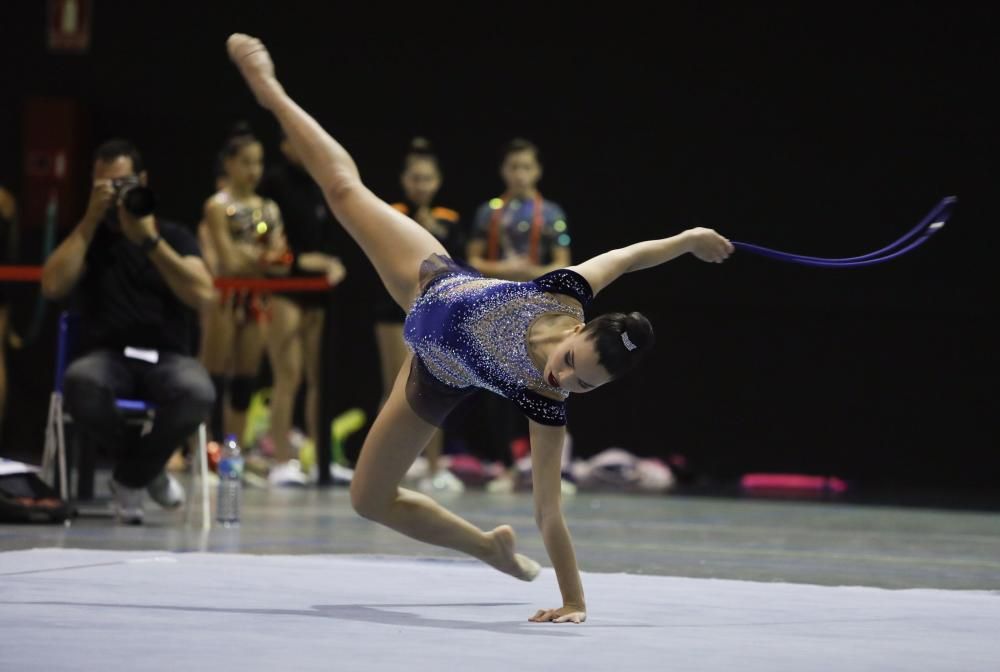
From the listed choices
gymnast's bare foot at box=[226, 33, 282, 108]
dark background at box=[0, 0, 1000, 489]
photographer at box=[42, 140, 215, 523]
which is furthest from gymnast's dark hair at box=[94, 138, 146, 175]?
dark background at box=[0, 0, 1000, 489]

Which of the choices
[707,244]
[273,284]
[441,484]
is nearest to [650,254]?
[707,244]

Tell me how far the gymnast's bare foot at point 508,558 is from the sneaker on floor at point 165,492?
2232 millimetres

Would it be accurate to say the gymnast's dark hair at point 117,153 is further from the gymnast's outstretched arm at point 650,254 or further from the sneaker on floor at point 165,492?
the gymnast's outstretched arm at point 650,254

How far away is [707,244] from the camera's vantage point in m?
3.63

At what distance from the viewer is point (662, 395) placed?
29.3 ft

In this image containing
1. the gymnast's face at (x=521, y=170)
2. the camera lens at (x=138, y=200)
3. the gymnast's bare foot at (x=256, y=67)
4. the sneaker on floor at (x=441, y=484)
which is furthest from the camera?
the sneaker on floor at (x=441, y=484)

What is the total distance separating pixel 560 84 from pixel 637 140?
0.58m

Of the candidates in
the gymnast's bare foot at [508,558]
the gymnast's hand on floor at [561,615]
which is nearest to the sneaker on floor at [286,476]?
the gymnast's bare foot at [508,558]

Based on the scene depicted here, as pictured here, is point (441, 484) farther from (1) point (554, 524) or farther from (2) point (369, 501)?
(1) point (554, 524)

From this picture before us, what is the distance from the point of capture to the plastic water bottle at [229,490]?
577 cm

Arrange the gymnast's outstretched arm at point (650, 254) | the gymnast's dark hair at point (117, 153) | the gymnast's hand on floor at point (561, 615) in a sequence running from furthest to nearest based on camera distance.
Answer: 1. the gymnast's dark hair at point (117, 153)
2. the gymnast's outstretched arm at point (650, 254)
3. the gymnast's hand on floor at point (561, 615)

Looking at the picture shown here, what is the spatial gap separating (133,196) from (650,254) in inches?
94.9

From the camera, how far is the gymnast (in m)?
3.21

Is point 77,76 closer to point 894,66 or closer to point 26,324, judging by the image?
point 26,324
